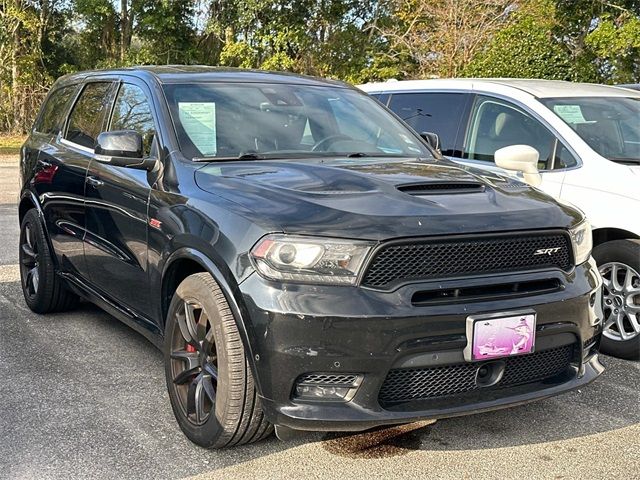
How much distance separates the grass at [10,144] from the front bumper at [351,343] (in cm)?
2077

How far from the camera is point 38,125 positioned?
6082 millimetres

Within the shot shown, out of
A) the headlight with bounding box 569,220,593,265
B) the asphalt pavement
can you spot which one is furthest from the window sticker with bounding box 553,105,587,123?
the headlight with bounding box 569,220,593,265

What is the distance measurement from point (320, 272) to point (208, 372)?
0.81 meters

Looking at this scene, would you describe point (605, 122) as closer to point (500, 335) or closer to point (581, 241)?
point (581, 241)

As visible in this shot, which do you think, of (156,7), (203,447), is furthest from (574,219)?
(156,7)

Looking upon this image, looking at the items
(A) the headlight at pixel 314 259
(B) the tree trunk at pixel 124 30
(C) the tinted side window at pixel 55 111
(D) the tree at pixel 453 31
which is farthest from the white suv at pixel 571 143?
(B) the tree trunk at pixel 124 30

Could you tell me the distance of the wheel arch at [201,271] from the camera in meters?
3.03

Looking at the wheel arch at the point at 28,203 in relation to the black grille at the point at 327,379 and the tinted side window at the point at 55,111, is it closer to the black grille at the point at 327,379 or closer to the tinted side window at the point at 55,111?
the tinted side window at the point at 55,111

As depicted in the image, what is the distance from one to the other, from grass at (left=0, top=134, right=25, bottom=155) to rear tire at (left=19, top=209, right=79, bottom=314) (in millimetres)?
17251

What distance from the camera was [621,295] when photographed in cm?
489

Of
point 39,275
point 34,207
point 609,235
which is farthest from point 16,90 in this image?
point 609,235

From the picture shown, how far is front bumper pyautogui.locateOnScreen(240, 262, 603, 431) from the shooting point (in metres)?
2.88

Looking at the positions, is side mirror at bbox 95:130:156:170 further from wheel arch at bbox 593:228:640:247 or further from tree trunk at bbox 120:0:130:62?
tree trunk at bbox 120:0:130:62

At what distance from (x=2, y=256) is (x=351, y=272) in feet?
19.8
